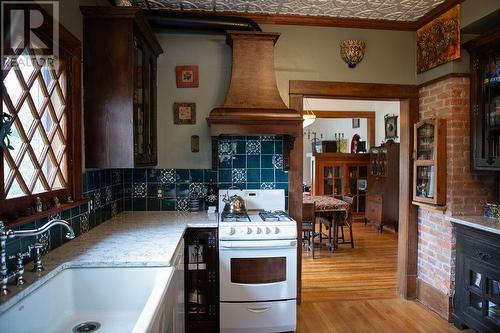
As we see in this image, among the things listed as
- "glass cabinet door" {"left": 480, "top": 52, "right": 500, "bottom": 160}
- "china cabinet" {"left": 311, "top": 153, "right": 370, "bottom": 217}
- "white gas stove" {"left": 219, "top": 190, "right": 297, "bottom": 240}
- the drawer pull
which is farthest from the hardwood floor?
"china cabinet" {"left": 311, "top": 153, "right": 370, "bottom": 217}

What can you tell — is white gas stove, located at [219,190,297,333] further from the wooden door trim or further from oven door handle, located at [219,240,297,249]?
the wooden door trim

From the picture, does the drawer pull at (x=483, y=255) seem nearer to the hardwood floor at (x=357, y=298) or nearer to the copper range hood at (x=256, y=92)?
the hardwood floor at (x=357, y=298)

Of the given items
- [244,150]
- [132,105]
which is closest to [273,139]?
[244,150]

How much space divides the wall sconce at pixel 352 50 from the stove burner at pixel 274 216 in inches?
61.3

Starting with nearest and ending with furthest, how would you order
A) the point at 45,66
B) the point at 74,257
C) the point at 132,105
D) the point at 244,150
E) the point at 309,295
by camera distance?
1. the point at 74,257
2. the point at 45,66
3. the point at 132,105
4. the point at 244,150
5. the point at 309,295

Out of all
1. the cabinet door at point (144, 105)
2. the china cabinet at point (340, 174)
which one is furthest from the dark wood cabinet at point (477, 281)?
the china cabinet at point (340, 174)

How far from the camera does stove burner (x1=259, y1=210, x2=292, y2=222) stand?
2.58 m

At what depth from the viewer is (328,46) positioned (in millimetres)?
3064

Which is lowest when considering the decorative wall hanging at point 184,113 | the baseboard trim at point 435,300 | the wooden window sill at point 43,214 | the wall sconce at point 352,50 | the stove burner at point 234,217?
the baseboard trim at point 435,300

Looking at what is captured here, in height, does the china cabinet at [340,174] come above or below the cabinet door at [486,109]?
below

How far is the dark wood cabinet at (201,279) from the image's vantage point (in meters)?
2.49

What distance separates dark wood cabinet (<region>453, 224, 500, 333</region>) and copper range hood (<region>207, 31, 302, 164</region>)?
1.57m

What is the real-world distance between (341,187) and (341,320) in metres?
4.37

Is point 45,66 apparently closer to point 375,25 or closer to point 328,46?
point 328,46
